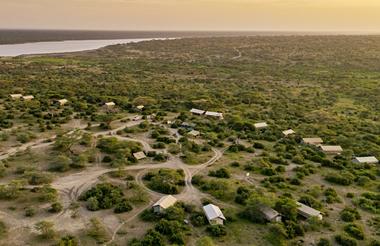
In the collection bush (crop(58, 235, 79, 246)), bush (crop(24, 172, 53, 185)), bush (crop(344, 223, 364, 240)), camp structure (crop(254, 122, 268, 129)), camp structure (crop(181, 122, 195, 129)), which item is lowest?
bush (crop(344, 223, 364, 240))

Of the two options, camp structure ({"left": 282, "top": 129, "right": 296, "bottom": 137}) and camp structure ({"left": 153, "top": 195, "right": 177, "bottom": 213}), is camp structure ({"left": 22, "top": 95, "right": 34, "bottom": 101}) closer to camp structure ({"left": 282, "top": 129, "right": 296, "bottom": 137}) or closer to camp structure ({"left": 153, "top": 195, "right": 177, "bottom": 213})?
camp structure ({"left": 282, "top": 129, "right": 296, "bottom": 137})

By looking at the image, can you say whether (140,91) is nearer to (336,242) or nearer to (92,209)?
(92,209)

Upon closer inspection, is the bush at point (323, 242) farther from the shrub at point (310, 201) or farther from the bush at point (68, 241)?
the bush at point (68, 241)

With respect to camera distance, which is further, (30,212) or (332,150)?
(332,150)

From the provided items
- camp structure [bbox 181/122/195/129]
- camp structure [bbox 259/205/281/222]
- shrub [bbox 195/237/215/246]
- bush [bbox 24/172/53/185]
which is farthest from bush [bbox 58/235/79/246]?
camp structure [bbox 181/122/195/129]

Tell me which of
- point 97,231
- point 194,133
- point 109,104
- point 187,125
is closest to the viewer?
point 97,231

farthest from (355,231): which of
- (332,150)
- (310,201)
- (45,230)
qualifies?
(45,230)

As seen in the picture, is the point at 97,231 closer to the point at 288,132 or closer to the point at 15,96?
the point at 288,132
